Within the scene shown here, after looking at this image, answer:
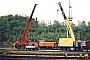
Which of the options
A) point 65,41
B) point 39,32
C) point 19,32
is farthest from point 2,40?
point 65,41

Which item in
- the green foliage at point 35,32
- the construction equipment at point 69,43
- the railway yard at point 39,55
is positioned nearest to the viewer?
the railway yard at point 39,55

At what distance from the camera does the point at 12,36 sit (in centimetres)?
7262

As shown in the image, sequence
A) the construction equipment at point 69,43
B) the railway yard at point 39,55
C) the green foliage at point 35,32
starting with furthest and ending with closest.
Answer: the green foliage at point 35,32 < the construction equipment at point 69,43 < the railway yard at point 39,55

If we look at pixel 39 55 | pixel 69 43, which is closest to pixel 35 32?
pixel 69 43

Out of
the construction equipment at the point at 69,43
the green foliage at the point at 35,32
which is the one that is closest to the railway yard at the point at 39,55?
the construction equipment at the point at 69,43

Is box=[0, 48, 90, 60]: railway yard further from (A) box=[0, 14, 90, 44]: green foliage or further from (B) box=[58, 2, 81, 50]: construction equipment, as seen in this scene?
(A) box=[0, 14, 90, 44]: green foliage

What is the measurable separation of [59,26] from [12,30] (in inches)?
636

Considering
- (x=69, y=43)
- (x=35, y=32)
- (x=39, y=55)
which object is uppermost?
(x=35, y=32)

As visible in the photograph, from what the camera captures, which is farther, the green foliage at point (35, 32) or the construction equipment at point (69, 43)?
the green foliage at point (35, 32)

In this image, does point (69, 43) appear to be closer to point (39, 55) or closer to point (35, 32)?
point (39, 55)

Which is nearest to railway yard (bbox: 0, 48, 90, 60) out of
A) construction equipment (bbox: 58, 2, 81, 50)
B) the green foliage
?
construction equipment (bbox: 58, 2, 81, 50)

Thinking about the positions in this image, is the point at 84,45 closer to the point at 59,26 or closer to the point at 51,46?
the point at 51,46

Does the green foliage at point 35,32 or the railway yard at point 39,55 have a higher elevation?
the green foliage at point 35,32

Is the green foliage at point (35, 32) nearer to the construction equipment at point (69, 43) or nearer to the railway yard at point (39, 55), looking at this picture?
the construction equipment at point (69, 43)
